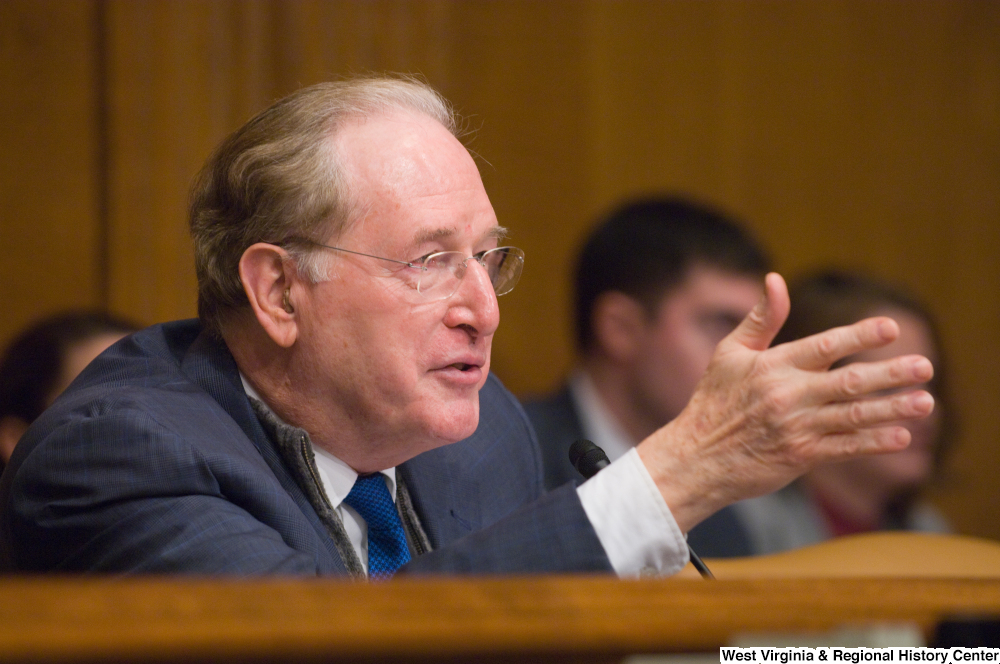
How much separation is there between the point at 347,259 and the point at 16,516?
53 cm

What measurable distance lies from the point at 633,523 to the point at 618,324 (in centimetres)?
179

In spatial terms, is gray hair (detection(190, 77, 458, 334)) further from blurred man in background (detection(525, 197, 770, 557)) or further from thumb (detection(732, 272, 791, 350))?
blurred man in background (detection(525, 197, 770, 557))

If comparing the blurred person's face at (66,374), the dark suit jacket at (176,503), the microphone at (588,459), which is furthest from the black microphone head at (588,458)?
the blurred person's face at (66,374)

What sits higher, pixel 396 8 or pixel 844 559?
pixel 396 8

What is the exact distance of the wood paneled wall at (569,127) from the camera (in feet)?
9.23

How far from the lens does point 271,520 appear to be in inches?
48.3

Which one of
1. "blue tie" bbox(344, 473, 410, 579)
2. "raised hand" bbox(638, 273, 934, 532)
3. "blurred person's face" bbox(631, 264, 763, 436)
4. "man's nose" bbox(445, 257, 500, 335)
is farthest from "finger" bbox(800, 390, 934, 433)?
"blurred person's face" bbox(631, 264, 763, 436)

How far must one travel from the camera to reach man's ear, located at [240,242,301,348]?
139cm

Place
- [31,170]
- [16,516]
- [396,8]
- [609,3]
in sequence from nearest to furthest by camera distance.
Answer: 1. [16,516]
2. [31,170]
3. [396,8]
4. [609,3]

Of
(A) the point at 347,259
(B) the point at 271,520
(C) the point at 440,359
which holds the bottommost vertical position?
(B) the point at 271,520

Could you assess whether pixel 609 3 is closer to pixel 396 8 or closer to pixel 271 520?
pixel 396 8

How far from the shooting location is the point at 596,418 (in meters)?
2.78

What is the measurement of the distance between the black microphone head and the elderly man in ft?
0.24

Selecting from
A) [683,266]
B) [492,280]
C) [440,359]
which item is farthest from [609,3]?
[440,359]
